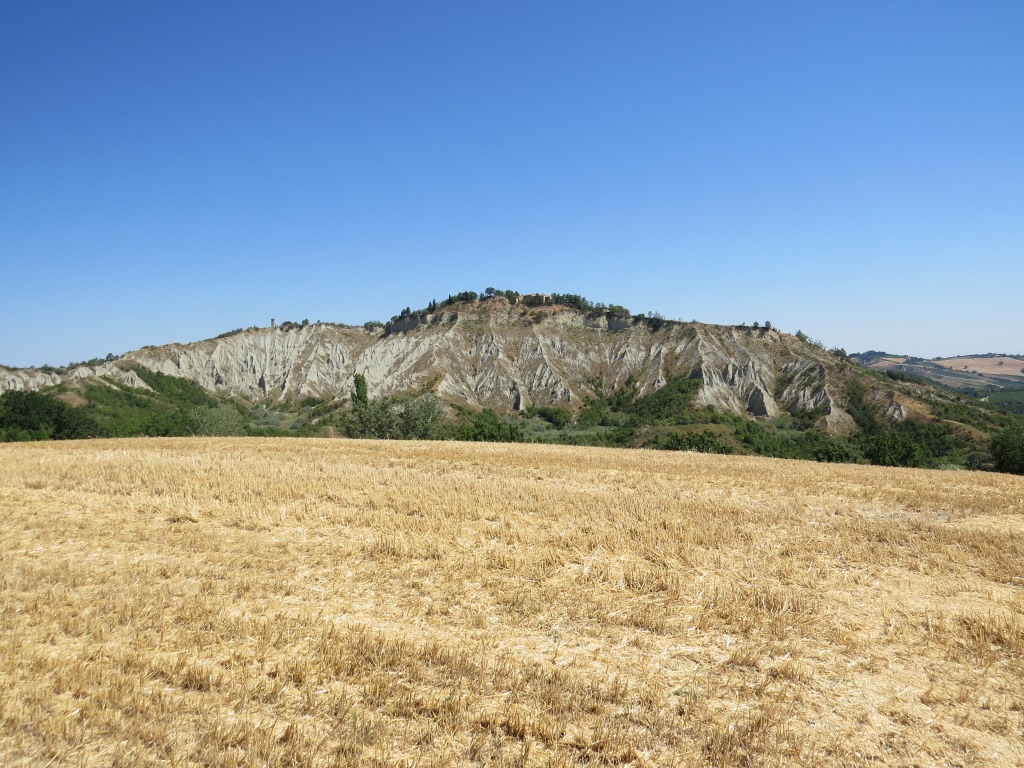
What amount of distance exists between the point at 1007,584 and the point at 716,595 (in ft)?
18.1

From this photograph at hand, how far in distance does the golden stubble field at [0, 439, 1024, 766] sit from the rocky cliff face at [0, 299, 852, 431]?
126 meters

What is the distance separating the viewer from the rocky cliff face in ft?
461

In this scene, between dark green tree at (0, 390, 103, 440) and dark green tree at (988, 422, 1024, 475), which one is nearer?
dark green tree at (988, 422, 1024, 475)

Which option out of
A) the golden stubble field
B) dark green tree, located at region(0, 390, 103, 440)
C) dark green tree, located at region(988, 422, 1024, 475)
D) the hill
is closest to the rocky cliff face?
the hill

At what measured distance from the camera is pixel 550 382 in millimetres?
147125

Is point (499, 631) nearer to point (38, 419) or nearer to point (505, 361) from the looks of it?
point (38, 419)

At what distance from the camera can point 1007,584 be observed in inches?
373

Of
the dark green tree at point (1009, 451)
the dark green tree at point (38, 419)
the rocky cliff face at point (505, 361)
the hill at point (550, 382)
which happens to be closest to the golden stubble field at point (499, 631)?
the dark green tree at point (1009, 451)

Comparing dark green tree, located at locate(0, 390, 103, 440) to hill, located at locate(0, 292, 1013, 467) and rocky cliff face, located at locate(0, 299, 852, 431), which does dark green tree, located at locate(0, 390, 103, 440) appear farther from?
rocky cliff face, located at locate(0, 299, 852, 431)

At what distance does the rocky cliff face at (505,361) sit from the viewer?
140625 millimetres

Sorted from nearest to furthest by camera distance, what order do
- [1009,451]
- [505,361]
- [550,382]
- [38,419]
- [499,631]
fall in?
[499,631], [1009,451], [38,419], [550,382], [505,361]

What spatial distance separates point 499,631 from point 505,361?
146258 millimetres

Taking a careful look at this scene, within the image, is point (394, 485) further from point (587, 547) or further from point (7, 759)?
point (7, 759)

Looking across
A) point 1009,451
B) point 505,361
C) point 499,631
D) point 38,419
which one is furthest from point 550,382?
point 499,631
